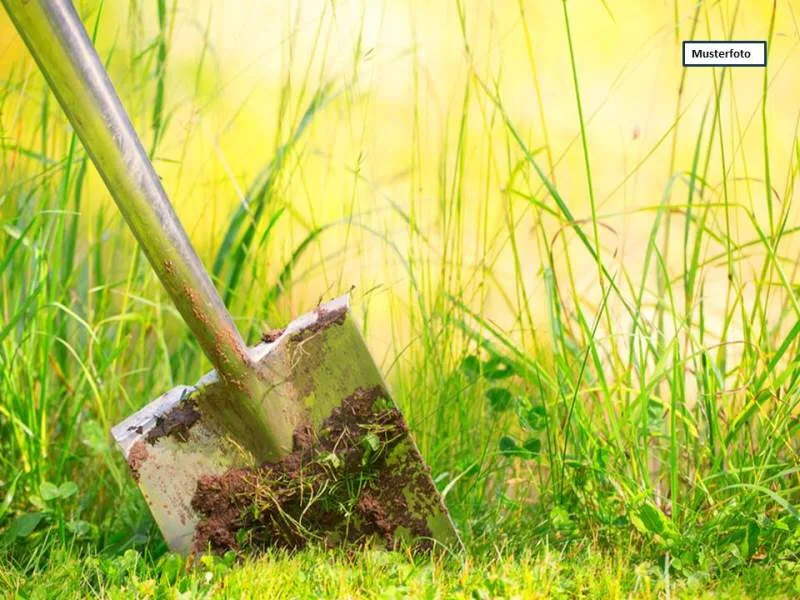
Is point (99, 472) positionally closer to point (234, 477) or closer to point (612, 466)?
point (234, 477)

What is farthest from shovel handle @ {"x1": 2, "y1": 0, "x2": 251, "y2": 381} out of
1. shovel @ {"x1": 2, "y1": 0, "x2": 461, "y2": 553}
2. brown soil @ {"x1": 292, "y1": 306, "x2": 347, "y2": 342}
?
brown soil @ {"x1": 292, "y1": 306, "x2": 347, "y2": 342}

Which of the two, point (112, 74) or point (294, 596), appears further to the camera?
point (112, 74)

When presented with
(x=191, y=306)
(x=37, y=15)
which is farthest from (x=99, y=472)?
(x=37, y=15)

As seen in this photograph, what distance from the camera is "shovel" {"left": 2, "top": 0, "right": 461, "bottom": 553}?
209 cm

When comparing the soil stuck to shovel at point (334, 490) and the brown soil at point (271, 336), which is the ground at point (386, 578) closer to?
the soil stuck to shovel at point (334, 490)

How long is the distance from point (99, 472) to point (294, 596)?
801 mm

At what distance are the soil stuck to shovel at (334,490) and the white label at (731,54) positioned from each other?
939 millimetres

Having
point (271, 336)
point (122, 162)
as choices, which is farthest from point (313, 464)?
point (122, 162)

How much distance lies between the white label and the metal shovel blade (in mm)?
880

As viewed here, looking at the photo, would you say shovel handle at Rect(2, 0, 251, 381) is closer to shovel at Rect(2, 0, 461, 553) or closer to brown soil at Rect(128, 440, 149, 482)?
shovel at Rect(2, 0, 461, 553)

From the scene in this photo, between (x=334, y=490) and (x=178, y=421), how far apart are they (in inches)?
12.6

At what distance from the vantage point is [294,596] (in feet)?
6.19

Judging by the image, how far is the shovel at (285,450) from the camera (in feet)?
6.86

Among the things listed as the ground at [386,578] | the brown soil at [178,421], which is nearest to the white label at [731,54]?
the ground at [386,578]
